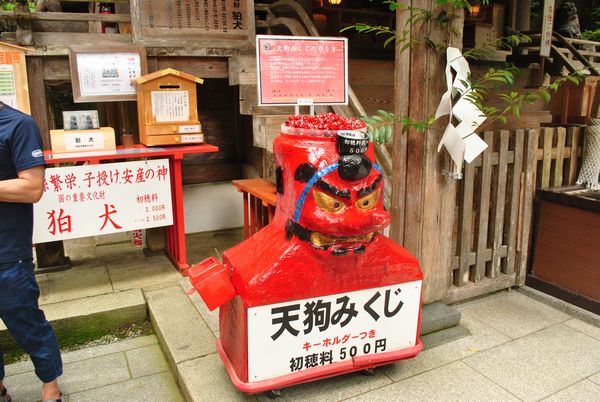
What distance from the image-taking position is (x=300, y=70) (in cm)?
354

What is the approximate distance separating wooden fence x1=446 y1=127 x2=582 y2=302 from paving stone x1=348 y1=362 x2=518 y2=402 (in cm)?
99

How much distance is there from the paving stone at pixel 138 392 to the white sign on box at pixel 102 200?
5.27 feet

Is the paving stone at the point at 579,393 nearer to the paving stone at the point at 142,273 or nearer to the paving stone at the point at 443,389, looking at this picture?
the paving stone at the point at 443,389

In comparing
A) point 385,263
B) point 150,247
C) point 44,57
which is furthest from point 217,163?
point 385,263

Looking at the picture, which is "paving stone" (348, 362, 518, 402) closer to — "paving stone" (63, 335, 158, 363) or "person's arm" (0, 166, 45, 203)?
"paving stone" (63, 335, 158, 363)

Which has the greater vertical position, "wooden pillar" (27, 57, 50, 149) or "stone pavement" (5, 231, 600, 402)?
"wooden pillar" (27, 57, 50, 149)

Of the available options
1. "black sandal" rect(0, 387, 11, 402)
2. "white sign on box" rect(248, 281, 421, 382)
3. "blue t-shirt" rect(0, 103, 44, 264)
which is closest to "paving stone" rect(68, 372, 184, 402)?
"black sandal" rect(0, 387, 11, 402)

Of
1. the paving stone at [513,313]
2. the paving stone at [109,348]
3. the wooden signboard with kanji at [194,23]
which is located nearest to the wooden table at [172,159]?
the paving stone at [109,348]

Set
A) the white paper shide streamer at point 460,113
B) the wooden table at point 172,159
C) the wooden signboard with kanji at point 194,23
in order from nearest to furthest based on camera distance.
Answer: the white paper shide streamer at point 460,113
the wooden table at point 172,159
the wooden signboard with kanji at point 194,23

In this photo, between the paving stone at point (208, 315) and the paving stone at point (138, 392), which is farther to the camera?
the paving stone at point (208, 315)

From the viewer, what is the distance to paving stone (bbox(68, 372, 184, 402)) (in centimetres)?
340

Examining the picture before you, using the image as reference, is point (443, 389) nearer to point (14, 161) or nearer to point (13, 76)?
point (14, 161)

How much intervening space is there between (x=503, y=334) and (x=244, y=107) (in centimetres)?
330

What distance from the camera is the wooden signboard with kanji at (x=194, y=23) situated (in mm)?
4996
